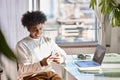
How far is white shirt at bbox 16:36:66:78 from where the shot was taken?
2235 mm

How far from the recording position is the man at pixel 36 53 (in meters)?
2.24

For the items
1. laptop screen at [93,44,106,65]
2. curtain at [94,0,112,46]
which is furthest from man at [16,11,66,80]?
curtain at [94,0,112,46]

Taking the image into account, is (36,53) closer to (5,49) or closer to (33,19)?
(33,19)

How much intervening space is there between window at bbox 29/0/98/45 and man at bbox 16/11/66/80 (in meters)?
1.36

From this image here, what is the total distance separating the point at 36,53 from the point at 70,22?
65.5 inches

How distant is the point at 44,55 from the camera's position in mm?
2400

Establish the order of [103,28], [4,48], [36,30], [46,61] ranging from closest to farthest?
1. [4,48]
2. [46,61]
3. [36,30]
4. [103,28]

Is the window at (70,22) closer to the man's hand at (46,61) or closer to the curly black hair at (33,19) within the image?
the curly black hair at (33,19)

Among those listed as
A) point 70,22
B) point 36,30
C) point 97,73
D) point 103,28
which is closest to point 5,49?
point 97,73

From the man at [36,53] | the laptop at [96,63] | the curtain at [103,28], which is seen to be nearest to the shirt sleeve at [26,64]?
the man at [36,53]

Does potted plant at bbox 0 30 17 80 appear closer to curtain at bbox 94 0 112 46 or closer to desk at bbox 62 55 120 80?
desk at bbox 62 55 120 80

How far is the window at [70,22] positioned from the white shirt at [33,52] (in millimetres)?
1379

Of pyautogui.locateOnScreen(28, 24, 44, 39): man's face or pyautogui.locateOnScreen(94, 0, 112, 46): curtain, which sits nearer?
pyautogui.locateOnScreen(28, 24, 44, 39): man's face

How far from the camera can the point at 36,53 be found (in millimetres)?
2355
